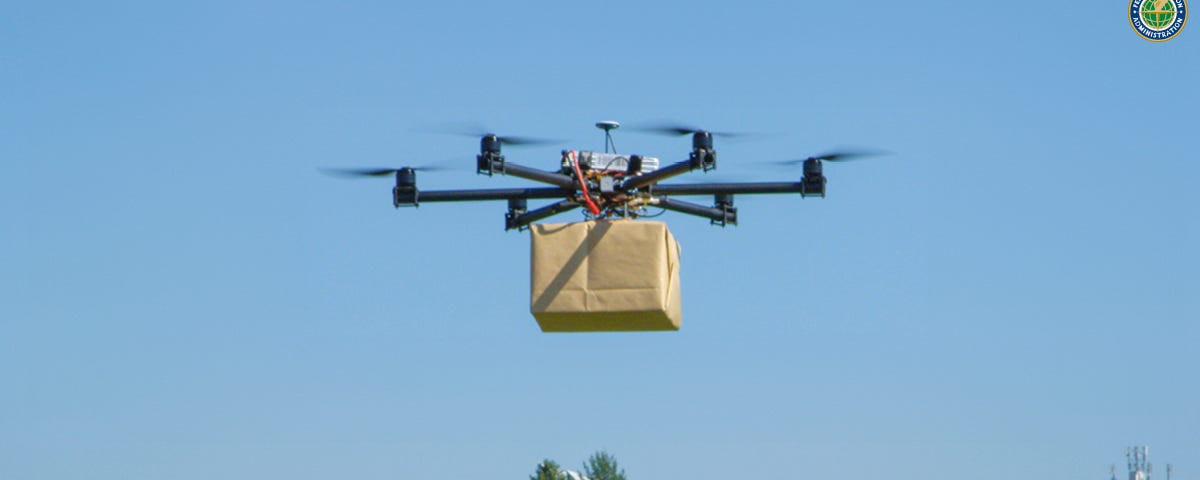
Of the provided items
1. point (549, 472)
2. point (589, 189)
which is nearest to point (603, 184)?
point (589, 189)

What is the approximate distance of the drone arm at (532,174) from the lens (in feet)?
61.7

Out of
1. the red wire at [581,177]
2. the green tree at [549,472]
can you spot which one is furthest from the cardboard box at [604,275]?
the green tree at [549,472]

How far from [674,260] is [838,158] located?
1.60 meters

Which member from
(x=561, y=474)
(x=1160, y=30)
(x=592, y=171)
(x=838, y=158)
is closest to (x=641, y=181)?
(x=592, y=171)

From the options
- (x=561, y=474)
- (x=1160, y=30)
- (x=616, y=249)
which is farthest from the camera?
(x=561, y=474)

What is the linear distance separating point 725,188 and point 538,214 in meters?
1.60

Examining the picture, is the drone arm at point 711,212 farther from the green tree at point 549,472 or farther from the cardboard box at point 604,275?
the green tree at point 549,472

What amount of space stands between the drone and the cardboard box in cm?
36

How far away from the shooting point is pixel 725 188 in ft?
64.3

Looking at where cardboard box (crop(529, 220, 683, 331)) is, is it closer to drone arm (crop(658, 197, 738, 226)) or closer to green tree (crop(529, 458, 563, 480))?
drone arm (crop(658, 197, 738, 226))

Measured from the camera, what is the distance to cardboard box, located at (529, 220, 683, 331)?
18766 mm

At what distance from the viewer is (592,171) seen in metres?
19.2

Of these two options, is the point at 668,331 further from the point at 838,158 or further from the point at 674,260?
the point at 838,158

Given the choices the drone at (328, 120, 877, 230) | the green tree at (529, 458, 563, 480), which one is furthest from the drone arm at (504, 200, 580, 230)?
the green tree at (529, 458, 563, 480)
